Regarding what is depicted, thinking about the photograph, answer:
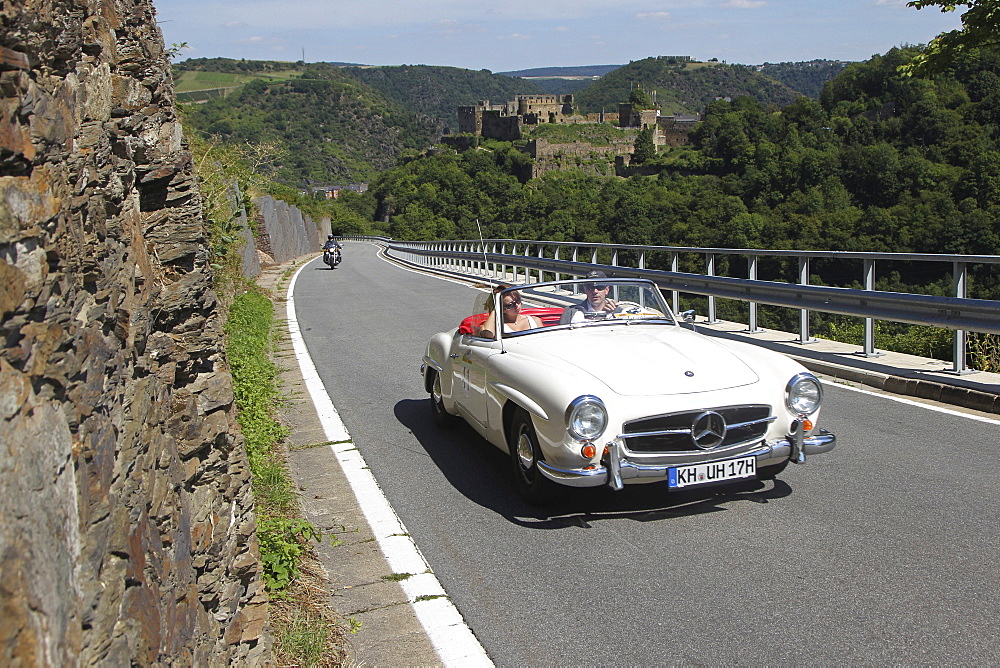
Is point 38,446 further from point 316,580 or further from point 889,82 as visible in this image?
point 889,82

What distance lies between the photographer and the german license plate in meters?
5.15

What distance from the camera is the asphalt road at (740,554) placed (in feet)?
12.5

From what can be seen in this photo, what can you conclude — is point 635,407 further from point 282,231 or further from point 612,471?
point 282,231

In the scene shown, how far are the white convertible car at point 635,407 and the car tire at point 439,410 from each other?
0.95 m

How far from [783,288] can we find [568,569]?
7.25 metres

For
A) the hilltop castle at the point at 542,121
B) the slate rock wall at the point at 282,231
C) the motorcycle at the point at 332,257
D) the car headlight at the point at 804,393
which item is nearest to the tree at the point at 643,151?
the hilltop castle at the point at 542,121

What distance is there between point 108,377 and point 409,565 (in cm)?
282

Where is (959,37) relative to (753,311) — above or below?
above

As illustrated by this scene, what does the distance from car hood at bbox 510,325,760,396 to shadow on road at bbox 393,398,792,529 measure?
0.73m

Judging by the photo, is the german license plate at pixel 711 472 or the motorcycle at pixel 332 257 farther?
the motorcycle at pixel 332 257

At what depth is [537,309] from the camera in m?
7.05

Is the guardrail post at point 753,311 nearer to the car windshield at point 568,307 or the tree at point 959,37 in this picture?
the car windshield at point 568,307

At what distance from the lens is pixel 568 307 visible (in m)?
A: 7.06

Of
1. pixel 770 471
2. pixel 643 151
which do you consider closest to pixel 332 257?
pixel 770 471
